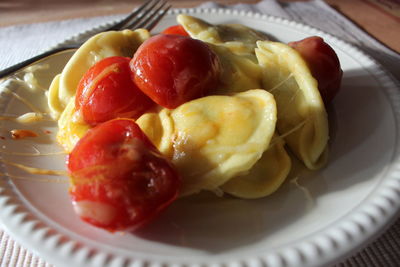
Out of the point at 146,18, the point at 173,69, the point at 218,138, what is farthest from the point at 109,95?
the point at 146,18

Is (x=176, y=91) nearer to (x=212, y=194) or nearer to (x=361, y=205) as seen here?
Answer: (x=212, y=194)

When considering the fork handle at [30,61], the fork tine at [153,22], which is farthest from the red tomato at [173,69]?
the fork tine at [153,22]

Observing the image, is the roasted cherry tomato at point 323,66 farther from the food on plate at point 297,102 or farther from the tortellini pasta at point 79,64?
the tortellini pasta at point 79,64

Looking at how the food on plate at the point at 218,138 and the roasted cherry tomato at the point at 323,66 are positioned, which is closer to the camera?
the food on plate at the point at 218,138

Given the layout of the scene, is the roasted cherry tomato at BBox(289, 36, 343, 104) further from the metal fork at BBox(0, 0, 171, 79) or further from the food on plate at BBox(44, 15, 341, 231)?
the metal fork at BBox(0, 0, 171, 79)

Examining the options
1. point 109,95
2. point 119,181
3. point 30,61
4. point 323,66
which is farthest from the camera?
point 30,61

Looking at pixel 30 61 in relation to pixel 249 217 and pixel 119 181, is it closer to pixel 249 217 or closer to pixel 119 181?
pixel 119 181

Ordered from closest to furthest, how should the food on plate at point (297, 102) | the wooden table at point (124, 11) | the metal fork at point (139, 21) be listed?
the food on plate at point (297, 102)
the metal fork at point (139, 21)
the wooden table at point (124, 11)
